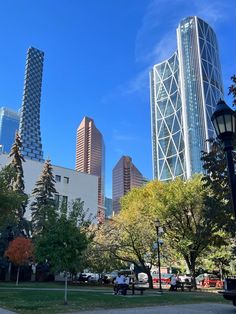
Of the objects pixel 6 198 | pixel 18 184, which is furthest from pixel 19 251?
pixel 18 184

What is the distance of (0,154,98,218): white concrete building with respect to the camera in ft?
228

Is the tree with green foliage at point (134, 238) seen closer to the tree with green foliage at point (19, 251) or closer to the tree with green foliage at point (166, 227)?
the tree with green foliage at point (166, 227)

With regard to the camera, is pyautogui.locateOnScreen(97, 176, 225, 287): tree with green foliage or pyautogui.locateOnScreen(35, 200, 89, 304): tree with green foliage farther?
pyautogui.locateOnScreen(97, 176, 225, 287): tree with green foliage

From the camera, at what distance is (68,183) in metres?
75.7

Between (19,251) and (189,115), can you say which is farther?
(189,115)

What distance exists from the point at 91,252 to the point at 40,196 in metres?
14.8

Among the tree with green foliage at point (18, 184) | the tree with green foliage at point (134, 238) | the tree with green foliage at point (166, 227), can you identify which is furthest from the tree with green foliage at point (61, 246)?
the tree with green foliage at point (18, 184)

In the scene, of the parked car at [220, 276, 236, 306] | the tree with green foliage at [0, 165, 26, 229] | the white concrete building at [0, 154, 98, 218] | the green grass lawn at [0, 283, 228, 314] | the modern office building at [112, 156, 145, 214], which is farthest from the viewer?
the modern office building at [112, 156, 145, 214]

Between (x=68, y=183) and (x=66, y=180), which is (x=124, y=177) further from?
(x=66, y=180)

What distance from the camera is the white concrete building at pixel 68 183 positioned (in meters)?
69.6

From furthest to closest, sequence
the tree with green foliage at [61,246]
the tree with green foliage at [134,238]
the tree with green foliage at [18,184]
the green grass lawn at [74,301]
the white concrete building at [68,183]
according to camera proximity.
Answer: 1. the white concrete building at [68,183]
2. the tree with green foliage at [18,184]
3. the tree with green foliage at [134,238]
4. the tree with green foliage at [61,246]
5. the green grass lawn at [74,301]

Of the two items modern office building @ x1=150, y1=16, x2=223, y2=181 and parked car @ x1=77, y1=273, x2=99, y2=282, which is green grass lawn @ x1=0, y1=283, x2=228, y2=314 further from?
modern office building @ x1=150, y1=16, x2=223, y2=181

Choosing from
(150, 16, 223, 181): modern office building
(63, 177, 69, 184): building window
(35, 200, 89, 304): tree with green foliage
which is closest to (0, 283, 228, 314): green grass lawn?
(35, 200, 89, 304): tree with green foliage

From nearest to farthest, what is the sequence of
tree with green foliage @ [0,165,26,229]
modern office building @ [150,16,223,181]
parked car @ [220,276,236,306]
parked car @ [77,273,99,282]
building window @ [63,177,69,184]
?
parked car @ [220,276,236,306], tree with green foliage @ [0,165,26,229], parked car @ [77,273,99,282], building window @ [63,177,69,184], modern office building @ [150,16,223,181]
